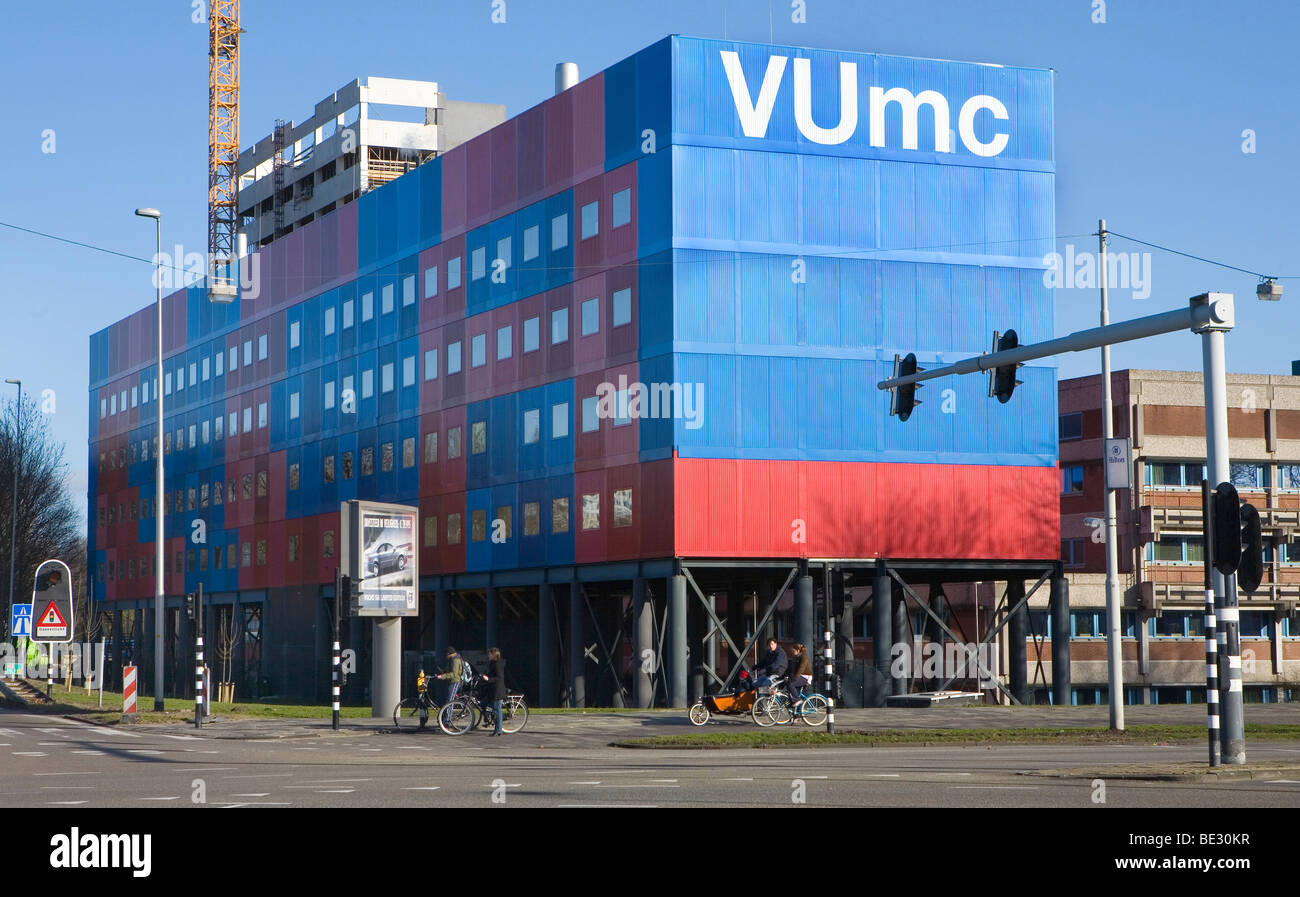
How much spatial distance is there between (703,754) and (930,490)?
24562 mm

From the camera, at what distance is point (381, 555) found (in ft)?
134

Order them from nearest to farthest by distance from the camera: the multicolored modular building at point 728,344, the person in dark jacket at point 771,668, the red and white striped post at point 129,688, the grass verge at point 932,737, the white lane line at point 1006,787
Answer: the white lane line at point 1006,787, the grass verge at point 932,737, the person in dark jacket at point 771,668, the red and white striped post at point 129,688, the multicolored modular building at point 728,344

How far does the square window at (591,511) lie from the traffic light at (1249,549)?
3173 centimetres

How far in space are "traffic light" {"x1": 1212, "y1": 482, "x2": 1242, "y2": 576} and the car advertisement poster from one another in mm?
22544

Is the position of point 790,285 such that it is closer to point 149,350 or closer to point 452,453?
point 452,453

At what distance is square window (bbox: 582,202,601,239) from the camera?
5244 cm

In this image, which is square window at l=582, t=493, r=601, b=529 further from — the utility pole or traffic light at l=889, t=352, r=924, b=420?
traffic light at l=889, t=352, r=924, b=420

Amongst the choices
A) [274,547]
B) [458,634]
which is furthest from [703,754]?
[274,547]

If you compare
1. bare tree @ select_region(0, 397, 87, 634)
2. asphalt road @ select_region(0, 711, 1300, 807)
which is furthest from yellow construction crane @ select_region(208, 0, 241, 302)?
asphalt road @ select_region(0, 711, 1300, 807)

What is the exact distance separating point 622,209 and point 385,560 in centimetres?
1512

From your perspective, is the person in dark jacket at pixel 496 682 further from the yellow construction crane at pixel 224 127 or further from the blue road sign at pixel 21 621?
Result: the yellow construction crane at pixel 224 127

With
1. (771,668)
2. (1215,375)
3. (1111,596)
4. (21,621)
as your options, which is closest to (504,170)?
(21,621)

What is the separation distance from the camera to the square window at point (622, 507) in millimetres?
50562

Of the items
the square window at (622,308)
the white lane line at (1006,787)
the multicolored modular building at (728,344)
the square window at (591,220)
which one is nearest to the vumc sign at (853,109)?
the multicolored modular building at (728,344)
